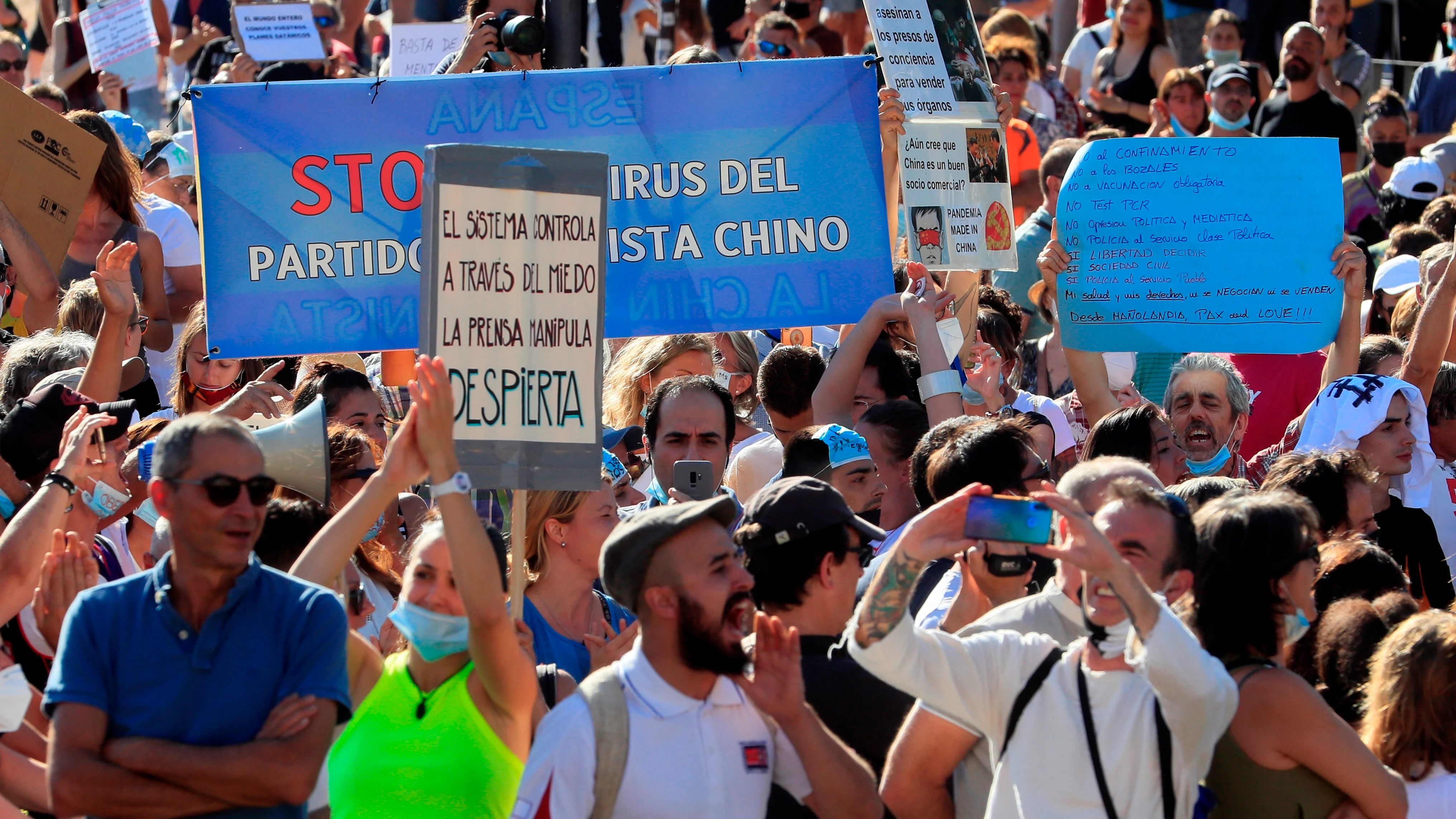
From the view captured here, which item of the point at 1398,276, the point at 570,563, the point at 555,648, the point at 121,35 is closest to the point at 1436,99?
the point at 1398,276

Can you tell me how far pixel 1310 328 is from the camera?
6.09 m

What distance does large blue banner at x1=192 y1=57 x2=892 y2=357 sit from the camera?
18.1 ft

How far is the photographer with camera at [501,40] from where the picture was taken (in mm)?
5969

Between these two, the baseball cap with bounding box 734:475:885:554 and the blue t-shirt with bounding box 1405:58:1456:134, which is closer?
the baseball cap with bounding box 734:475:885:554

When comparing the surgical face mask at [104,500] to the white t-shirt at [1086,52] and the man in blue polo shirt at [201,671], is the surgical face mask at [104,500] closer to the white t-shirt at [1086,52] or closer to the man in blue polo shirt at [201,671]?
the man in blue polo shirt at [201,671]

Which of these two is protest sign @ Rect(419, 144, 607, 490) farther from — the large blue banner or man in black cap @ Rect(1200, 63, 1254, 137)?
man in black cap @ Rect(1200, 63, 1254, 137)

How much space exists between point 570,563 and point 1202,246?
309 centimetres

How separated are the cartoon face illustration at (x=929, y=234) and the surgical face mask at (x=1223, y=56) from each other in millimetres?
5953

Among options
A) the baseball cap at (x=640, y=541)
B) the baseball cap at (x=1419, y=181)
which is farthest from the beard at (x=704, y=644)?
the baseball cap at (x=1419, y=181)

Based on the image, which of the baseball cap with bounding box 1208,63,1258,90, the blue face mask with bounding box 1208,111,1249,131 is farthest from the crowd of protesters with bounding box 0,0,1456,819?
the baseball cap with bounding box 1208,63,1258,90

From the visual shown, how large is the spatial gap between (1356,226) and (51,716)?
894 cm

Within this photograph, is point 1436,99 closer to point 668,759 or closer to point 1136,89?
point 1136,89

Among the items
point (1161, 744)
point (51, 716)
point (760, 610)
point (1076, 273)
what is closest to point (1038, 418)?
point (1076, 273)

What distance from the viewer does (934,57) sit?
643 cm
